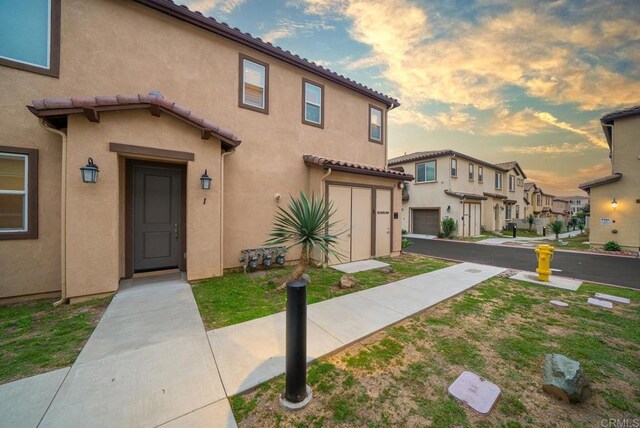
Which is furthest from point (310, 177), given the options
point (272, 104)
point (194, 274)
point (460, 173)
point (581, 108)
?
point (460, 173)

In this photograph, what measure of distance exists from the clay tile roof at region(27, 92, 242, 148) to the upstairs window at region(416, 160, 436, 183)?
18.2m

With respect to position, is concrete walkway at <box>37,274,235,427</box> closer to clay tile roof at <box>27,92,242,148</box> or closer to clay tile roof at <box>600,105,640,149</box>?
clay tile roof at <box>27,92,242,148</box>

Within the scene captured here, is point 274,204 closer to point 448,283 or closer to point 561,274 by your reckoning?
point 448,283

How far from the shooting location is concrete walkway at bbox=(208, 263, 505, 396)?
2.63 metres

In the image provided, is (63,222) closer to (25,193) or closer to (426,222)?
(25,193)

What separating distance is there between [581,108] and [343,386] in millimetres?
17004

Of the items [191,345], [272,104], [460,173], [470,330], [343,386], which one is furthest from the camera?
[460,173]

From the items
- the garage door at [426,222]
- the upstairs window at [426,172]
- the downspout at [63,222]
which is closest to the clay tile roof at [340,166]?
the downspout at [63,222]

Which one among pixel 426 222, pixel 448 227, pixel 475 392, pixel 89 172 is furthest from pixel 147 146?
pixel 426 222

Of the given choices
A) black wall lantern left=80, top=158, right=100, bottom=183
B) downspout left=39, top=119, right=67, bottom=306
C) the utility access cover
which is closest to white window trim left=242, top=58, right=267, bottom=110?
black wall lantern left=80, top=158, right=100, bottom=183

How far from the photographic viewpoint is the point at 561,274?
7.45m

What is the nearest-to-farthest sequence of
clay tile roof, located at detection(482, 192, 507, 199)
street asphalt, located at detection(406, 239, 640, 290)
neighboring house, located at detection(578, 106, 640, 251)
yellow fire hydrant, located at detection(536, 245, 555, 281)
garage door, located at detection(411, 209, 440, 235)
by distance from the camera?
yellow fire hydrant, located at detection(536, 245, 555, 281)
street asphalt, located at detection(406, 239, 640, 290)
neighboring house, located at detection(578, 106, 640, 251)
garage door, located at detection(411, 209, 440, 235)
clay tile roof, located at detection(482, 192, 507, 199)

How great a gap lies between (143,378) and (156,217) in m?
4.68

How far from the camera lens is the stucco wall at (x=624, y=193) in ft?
37.2
